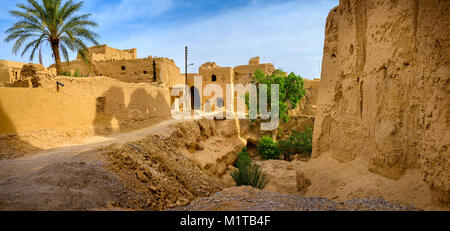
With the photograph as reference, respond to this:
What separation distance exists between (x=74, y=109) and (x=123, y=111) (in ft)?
7.77

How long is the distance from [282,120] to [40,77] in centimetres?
1684

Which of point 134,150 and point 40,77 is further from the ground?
point 40,77

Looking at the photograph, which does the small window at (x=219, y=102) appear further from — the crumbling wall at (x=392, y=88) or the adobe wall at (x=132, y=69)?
the crumbling wall at (x=392, y=88)

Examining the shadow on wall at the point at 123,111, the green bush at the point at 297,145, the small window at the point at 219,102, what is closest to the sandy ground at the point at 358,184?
the shadow on wall at the point at 123,111

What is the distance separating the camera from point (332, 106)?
6453mm

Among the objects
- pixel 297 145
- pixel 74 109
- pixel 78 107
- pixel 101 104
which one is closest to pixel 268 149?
pixel 297 145

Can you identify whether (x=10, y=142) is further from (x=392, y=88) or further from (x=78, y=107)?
(x=392, y=88)

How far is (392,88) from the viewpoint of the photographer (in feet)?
13.9

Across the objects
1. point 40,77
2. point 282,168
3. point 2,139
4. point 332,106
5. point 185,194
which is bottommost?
point 282,168

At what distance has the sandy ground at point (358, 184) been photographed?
11.6ft

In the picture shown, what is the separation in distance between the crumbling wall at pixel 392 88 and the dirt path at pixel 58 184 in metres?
4.89
